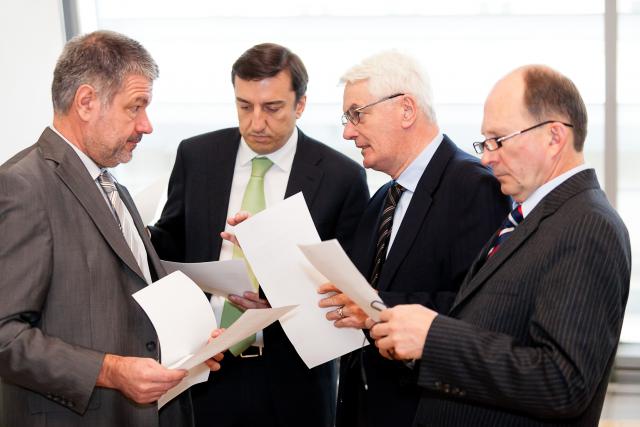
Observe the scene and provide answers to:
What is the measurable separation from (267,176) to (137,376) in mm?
1277

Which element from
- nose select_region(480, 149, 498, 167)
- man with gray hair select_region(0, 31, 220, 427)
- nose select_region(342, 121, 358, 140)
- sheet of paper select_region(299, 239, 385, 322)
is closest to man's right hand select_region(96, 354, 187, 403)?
man with gray hair select_region(0, 31, 220, 427)

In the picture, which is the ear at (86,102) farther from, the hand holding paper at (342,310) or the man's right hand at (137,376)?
the hand holding paper at (342,310)

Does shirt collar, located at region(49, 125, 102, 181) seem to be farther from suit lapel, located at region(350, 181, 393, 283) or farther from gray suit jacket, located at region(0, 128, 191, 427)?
suit lapel, located at region(350, 181, 393, 283)

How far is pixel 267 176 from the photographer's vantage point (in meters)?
3.08

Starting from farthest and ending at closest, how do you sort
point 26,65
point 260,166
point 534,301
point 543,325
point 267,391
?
point 26,65 → point 260,166 → point 267,391 → point 534,301 → point 543,325

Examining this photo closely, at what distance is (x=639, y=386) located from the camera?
4.54 m

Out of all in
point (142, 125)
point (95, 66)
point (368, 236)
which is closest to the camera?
point (95, 66)

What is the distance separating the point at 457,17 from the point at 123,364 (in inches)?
121

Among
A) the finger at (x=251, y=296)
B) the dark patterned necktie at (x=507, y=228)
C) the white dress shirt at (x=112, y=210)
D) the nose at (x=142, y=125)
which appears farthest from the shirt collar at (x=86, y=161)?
the dark patterned necktie at (x=507, y=228)

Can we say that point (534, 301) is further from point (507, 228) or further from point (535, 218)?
point (507, 228)

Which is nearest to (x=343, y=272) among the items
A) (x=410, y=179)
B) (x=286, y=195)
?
(x=410, y=179)

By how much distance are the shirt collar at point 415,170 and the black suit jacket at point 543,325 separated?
2.25 ft

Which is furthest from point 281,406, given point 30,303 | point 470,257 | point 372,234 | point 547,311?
point 547,311

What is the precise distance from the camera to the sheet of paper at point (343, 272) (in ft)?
5.98
